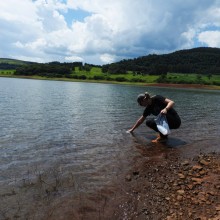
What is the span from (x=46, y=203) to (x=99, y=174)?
2.35 metres

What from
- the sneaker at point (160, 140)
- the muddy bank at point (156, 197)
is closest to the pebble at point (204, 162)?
the muddy bank at point (156, 197)

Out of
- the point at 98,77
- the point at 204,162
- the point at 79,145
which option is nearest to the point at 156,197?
the point at 204,162

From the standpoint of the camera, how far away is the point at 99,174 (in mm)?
8438

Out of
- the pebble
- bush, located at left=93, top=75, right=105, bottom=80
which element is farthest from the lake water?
bush, located at left=93, top=75, right=105, bottom=80

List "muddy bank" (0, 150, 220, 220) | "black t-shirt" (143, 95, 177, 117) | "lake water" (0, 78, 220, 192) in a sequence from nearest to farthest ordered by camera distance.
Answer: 1. "muddy bank" (0, 150, 220, 220)
2. "lake water" (0, 78, 220, 192)
3. "black t-shirt" (143, 95, 177, 117)

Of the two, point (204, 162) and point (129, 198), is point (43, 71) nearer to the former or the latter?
point (204, 162)

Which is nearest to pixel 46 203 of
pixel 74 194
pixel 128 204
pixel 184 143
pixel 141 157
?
pixel 74 194

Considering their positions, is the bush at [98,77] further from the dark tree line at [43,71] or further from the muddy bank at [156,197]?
the muddy bank at [156,197]

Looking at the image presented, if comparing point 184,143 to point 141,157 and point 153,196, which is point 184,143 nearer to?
point 141,157

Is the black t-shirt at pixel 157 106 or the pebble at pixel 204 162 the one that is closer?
the pebble at pixel 204 162

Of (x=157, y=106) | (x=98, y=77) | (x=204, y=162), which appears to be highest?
(x=157, y=106)

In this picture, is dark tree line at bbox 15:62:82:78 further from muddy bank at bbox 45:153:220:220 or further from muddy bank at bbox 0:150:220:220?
muddy bank at bbox 0:150:220:220

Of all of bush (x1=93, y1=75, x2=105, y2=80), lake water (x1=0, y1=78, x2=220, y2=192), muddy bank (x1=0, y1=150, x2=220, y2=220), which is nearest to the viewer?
muddy bank (x1=0, y1=150, x2=220, y2=220)

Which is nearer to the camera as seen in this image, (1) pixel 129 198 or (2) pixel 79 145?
(1) pixel 129 198
